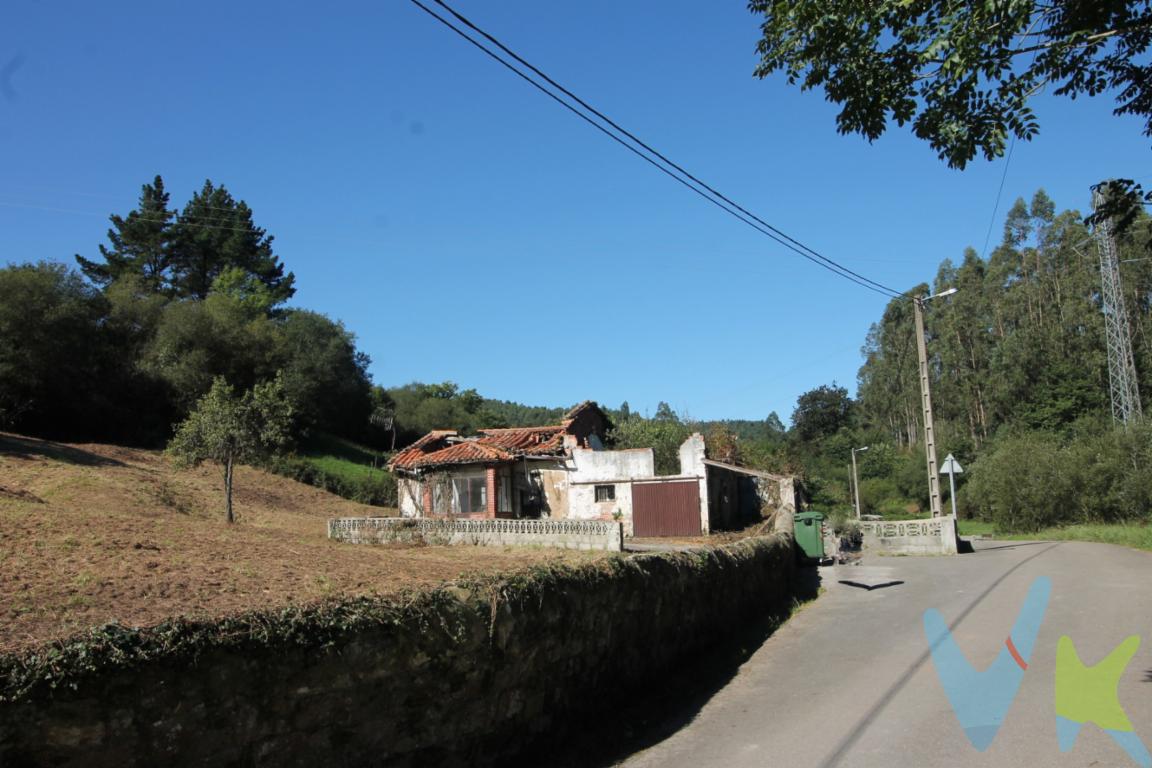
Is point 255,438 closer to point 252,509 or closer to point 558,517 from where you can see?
point 252,509

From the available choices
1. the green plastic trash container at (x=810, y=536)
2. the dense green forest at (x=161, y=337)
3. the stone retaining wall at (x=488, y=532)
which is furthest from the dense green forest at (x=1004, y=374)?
the dense green forest at (x=161, y=337)

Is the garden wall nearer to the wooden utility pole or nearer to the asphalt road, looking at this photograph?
the asphalt road

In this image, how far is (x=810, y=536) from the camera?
2111 centimetres

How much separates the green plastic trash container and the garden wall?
509 inches

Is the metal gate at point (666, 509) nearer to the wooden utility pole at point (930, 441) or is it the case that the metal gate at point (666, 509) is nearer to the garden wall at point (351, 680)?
the wooden utility pole at point (930, 441)

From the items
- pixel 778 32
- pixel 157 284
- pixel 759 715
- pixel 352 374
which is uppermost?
pixel 157 284

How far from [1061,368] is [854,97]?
6026cm

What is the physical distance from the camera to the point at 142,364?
43.2 meters

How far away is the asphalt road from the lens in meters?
6.81

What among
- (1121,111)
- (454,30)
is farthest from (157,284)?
(1121,111)

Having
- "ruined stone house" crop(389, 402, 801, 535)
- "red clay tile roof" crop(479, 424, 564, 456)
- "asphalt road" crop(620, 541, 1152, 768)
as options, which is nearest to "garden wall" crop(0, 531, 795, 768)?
"asphalt road" crop(620, 541, 1152, 768)

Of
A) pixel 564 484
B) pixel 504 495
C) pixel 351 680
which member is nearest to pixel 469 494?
pixel 504 495

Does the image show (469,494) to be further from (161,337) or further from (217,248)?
(217,248)

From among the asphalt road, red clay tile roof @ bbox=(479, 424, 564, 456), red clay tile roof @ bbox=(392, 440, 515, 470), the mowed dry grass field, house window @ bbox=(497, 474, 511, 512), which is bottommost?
the asphalt road
